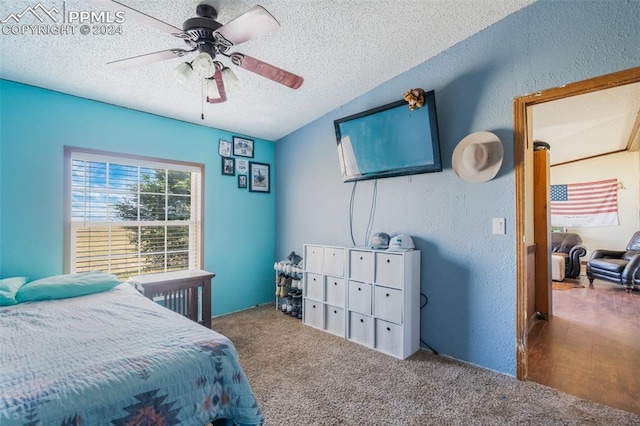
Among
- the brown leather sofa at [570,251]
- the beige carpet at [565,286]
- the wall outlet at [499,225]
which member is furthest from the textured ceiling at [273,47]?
the brown leather sofa at [570,251]

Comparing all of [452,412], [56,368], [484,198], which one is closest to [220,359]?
[56,368]

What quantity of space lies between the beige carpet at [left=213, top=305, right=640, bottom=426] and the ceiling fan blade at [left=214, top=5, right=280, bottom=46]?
216 centimetres

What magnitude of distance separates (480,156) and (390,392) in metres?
1.81

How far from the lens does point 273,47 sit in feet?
7.18

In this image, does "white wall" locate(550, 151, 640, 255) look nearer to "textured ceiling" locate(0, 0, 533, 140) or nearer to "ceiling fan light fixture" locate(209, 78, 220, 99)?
"textured ceiling" locate(0, 0, 533, 140)

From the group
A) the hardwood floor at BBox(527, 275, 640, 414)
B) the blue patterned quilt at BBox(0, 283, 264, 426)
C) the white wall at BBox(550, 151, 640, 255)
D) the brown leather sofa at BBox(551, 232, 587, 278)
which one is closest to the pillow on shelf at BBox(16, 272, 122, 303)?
the blue patterned quilt at BBox(0, 283, 264, 426)

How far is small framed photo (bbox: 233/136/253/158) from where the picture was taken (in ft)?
12.4

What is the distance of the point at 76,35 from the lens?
74.7 inches

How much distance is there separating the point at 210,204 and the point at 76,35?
1.98 meters

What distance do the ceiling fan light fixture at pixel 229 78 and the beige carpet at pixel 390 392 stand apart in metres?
2.03

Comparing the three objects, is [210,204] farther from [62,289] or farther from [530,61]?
[530,61]

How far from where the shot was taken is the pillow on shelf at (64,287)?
6.50ft

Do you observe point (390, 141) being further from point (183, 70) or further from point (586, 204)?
point (586, 204)

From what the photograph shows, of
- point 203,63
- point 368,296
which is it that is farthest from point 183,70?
point 368,296
